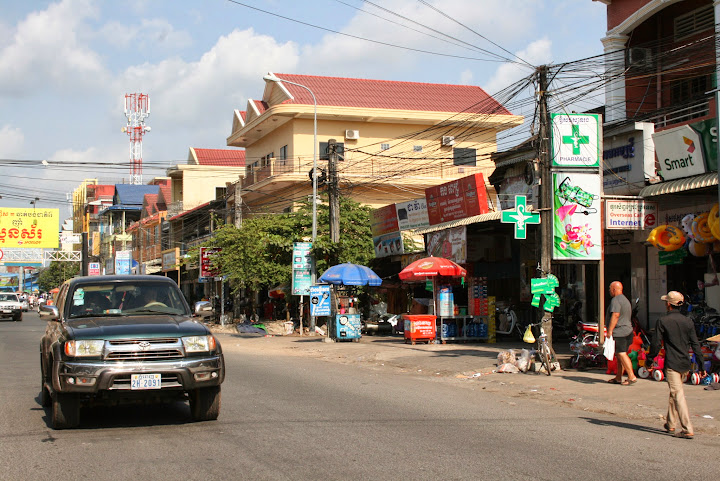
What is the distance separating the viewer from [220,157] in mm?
60781

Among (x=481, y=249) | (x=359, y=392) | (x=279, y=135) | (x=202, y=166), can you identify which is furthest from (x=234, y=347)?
(x=202, y=166)

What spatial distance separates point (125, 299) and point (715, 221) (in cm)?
1104

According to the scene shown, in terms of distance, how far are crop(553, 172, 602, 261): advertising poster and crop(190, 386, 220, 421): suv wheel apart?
8.63 m

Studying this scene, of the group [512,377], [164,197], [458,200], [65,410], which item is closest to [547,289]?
[512,377]

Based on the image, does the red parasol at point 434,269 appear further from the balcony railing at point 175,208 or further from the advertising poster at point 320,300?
the balcony railing at point 175,208

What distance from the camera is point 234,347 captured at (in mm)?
25062

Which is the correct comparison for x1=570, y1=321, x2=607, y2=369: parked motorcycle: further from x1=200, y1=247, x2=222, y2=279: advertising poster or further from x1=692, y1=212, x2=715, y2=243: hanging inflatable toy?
x1=200, y1=247, x2=222, y2=279: advertising poster

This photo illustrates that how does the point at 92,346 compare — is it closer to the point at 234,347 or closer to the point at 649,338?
the point at 649,338

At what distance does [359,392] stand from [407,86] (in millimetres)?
37856

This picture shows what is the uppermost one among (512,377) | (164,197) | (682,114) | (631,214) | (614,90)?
(164,197)

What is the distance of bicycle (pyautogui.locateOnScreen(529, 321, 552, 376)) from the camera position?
15.1m

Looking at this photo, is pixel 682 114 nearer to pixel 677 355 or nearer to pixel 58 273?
pixel 677 355

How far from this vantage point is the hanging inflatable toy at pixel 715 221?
14352 millimetres

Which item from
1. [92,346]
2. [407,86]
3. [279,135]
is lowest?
[92,346]
